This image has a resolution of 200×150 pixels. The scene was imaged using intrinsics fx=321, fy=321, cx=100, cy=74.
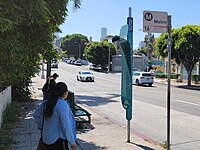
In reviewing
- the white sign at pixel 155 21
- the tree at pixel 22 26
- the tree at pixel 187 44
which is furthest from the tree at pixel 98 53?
the tree at pixel 22 26

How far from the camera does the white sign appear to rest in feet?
21.2

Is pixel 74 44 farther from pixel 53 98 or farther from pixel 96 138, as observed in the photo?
pixel 53 98

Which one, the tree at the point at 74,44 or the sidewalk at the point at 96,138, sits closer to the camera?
the sidewalk at the point at 96,138

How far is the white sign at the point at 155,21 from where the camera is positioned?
645 cm

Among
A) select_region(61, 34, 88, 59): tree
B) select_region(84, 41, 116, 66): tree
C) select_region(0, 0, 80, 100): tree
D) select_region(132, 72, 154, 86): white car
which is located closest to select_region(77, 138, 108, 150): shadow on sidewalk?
select_region(0, 0, 80, 100): tree

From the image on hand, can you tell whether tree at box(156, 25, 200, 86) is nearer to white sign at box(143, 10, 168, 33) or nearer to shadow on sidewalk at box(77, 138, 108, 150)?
A: shadow on sidewalk at box(77, 138, 108, 150)

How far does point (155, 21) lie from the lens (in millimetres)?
6531

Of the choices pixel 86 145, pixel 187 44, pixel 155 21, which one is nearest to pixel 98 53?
pixel 187 44

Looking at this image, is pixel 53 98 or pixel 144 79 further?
pixel 144 79

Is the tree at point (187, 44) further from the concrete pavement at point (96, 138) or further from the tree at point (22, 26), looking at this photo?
the tree at point (22, 26)

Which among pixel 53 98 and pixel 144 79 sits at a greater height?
pixel 53 98

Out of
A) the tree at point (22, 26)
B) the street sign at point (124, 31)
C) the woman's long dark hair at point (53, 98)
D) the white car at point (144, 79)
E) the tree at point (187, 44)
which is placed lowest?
the white car at point (144, 79)

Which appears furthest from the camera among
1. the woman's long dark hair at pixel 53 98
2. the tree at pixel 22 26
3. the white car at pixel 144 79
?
the white car at pixel 144 79

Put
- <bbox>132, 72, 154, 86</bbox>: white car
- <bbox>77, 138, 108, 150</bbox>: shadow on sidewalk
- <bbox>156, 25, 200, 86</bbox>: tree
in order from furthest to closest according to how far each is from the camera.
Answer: <bbox>132, 72, 154, 86</bbox>: white car → <bbox>156, 25, 200, 86</bbox>: tree → <bbox>77, 138, 108, 150</bbox>: shadow on sidewalk
